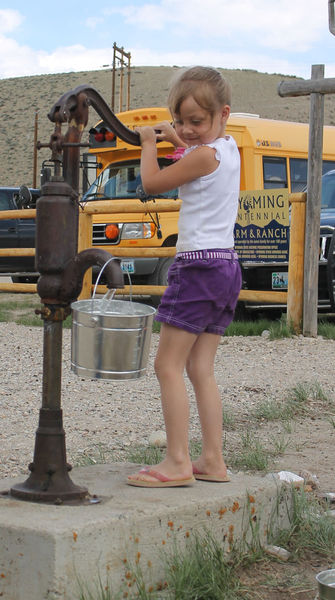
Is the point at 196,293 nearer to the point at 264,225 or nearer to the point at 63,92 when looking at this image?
the point at 264,225

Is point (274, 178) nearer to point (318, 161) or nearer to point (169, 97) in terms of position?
point (318, 161)

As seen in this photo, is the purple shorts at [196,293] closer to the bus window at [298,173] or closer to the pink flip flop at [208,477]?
the pink flip flop at [208,477]

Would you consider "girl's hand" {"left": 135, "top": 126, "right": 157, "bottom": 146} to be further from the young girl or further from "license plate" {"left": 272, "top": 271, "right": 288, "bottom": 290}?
"license plate" {"left": 272, "top": 271, "right": 288, "bottom": 290}

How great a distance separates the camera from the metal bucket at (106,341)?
102 inches

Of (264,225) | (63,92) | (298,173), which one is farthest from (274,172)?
(63,92)

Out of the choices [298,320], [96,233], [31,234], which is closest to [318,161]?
[298,320]

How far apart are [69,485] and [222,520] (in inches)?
20.5

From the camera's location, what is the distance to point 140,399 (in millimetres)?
5527

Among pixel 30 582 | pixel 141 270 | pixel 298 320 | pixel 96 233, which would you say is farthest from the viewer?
pixel 96 233

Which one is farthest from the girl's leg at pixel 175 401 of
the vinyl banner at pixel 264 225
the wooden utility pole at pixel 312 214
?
the vinyl banner at pixel 264 225

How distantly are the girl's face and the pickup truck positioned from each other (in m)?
11.6

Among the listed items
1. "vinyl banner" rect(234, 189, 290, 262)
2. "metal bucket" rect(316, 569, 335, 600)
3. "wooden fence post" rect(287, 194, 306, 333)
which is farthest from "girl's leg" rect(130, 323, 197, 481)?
"vinyl banner" rect(234, 189, 290, 262)

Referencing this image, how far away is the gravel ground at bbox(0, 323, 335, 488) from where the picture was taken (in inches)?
170

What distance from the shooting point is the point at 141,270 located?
34.0 feet
